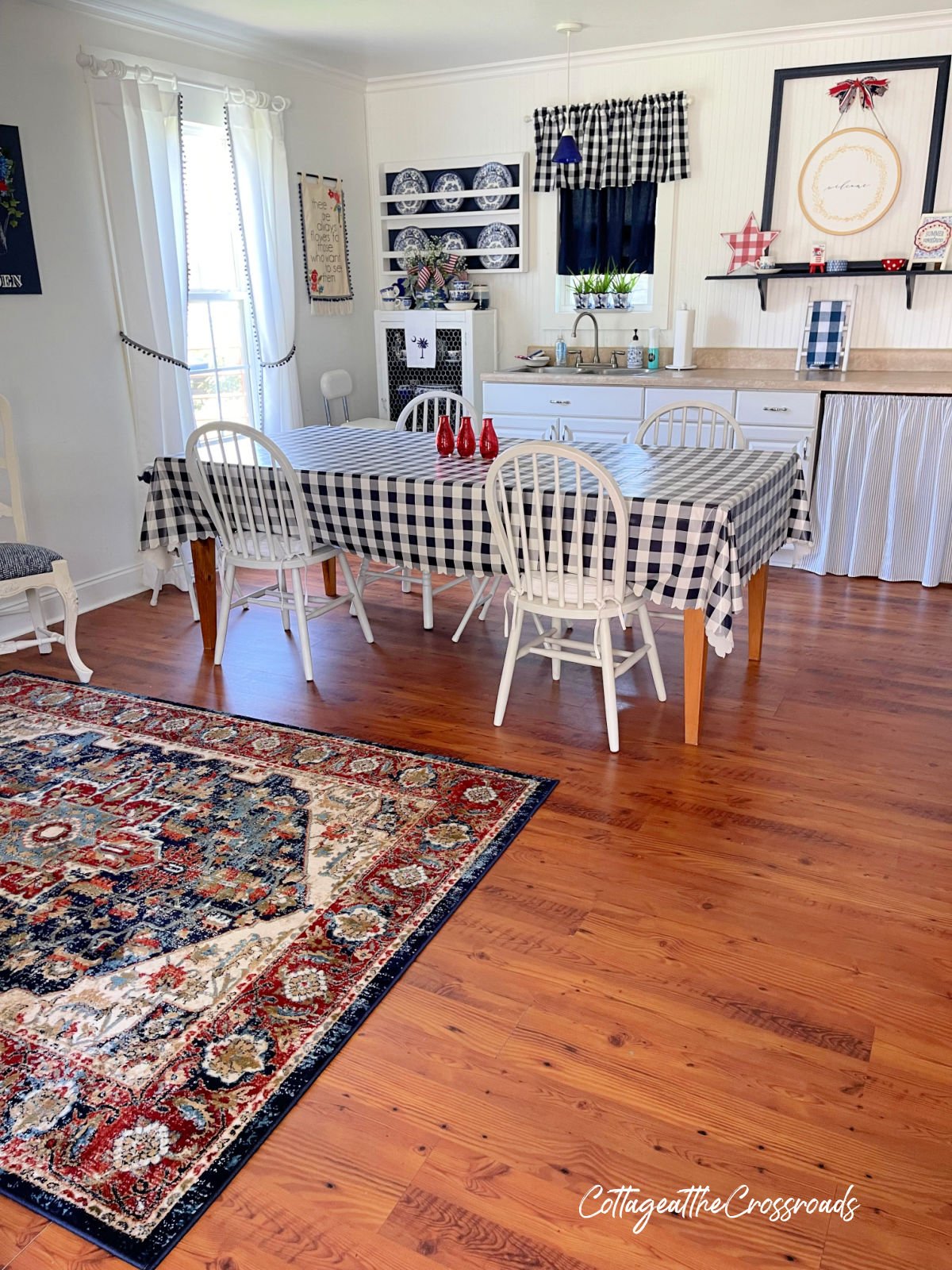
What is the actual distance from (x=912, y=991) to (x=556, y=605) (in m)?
1.39

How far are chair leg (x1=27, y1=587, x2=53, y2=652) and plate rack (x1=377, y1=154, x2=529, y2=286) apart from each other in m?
3.33

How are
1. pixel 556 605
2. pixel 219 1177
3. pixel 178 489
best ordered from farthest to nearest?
pixel 178 489 → pixel 556 605 → pixel 219 1177

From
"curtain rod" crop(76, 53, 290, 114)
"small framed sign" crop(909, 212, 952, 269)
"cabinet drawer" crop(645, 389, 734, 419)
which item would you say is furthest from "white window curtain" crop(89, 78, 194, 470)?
"small framed sign" crop(909, 212, 952, 269)

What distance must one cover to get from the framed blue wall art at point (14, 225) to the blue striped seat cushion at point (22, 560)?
113 centimetres

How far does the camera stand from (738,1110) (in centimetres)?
165

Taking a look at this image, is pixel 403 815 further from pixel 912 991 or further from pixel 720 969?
pixel 912 991

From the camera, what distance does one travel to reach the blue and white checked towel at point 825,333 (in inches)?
192

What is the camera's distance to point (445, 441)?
3.49 m

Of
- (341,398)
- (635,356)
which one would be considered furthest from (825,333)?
Answer: (341,398)

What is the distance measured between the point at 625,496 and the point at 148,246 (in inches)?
110

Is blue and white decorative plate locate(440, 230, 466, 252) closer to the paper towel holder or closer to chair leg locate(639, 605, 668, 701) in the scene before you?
the paper towel holder

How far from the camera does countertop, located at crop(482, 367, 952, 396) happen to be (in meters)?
4.36

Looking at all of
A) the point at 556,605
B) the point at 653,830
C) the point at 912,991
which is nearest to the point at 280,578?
the point at 556,605

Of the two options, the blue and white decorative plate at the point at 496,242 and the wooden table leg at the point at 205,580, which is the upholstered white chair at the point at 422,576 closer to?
the wooden table leg at the point at 205,580
